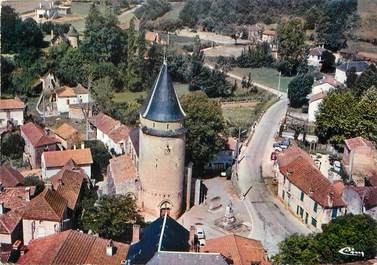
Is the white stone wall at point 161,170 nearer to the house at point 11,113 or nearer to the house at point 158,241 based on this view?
the house at point 158,241

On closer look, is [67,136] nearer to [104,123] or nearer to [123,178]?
[104,123]

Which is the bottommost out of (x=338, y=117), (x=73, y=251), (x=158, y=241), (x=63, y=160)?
(x=63, y=160)

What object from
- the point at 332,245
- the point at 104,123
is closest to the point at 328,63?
the point at 104,123

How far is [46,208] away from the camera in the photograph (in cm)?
2652

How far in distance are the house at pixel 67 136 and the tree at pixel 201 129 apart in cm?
865

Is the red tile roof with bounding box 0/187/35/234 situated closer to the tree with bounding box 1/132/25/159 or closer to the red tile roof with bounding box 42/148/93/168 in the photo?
the red tile roof with bounding box 42/148/93/168

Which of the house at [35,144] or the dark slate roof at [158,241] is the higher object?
the dark slate roof at [158,241]

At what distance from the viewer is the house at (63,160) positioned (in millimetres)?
35062

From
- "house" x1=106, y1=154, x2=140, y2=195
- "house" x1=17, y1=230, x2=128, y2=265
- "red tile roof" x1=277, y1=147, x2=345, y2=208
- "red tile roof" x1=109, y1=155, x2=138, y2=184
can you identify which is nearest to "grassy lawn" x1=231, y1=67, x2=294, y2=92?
"red tile roof" x1=277, y1=147, x2=345, y2=208

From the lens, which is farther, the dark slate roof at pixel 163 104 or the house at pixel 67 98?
the house at pixel 67 98

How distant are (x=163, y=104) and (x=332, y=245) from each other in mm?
11127

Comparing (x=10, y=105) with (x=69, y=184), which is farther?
(x=10, y=105)

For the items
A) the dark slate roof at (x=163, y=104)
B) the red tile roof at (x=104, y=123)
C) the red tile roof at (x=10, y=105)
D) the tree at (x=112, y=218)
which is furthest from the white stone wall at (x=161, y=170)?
the red tile roof at (x=10, y=105)

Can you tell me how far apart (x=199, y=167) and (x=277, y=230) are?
8.56 m
